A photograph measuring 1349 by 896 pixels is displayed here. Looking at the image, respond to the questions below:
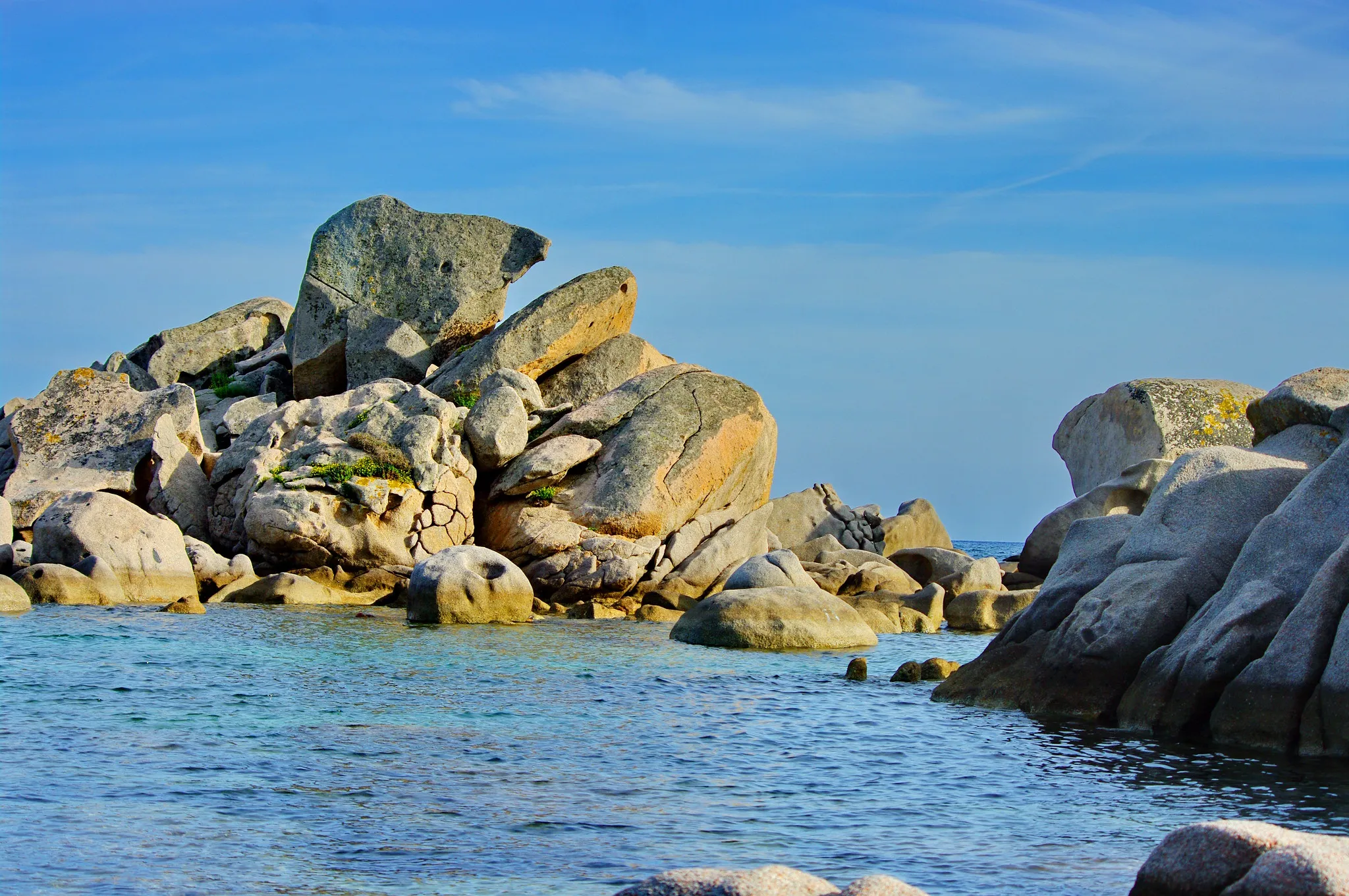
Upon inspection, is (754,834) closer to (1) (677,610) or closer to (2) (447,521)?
(1) (677,610)

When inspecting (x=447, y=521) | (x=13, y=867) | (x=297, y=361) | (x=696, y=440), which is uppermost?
(x=297, y=361)

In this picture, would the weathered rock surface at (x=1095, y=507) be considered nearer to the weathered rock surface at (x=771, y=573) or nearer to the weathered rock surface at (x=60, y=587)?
the weathered rock surface at (x=771, y=573)

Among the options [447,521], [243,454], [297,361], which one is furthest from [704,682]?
[297,361]

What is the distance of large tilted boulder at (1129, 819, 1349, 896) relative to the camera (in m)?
5.87

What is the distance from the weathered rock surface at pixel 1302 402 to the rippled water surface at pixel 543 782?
229 inches

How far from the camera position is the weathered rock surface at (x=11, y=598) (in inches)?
935

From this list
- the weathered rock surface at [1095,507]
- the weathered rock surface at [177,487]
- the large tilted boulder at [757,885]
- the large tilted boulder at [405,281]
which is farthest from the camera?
the large tilted boulder at [405,281]

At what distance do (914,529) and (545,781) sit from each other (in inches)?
1327

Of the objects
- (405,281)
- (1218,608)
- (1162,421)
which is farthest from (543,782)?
(405,281)

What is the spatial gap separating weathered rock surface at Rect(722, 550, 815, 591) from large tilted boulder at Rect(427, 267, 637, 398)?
41.1ft

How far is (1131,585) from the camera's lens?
595 inches

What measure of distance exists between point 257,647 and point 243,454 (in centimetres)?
1301

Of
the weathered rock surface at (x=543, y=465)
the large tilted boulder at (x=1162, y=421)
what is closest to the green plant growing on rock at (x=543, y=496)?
the weathered rock surface at (x=543, y=465)

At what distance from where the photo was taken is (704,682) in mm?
18047
